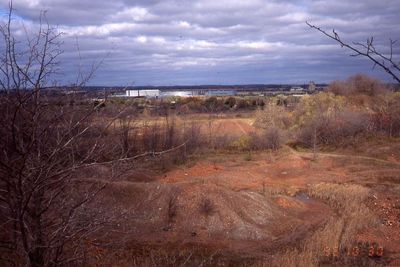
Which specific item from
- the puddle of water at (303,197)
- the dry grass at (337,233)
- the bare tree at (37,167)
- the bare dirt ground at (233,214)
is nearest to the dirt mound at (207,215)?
the bare dirt ground at (233,214)

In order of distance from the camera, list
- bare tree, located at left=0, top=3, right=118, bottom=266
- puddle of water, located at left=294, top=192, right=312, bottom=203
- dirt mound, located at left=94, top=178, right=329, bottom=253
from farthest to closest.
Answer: puddle of water, located at left=294, top=192, right=312, bottom=203 < dirt mound, located at left=94, top=178, right=329, bottom=253 < bare tree, located at left=0, top=3, right=118, bottom=266

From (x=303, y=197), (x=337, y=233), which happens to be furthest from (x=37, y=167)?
(x=303, y=197)

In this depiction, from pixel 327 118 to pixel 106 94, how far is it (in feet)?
170

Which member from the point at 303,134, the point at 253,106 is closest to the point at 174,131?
the point at 303,134

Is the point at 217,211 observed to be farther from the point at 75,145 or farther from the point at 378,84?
the point at 378,84

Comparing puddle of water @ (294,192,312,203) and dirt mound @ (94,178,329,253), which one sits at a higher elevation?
dirt mound @ (94,178,329,253)

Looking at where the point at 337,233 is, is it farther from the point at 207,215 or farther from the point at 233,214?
the point at 207,215

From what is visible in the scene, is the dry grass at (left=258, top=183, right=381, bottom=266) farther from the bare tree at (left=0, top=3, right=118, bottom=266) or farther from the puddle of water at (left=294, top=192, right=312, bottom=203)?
the bare tree at (left=0, top=3, right=118, bottom=266)

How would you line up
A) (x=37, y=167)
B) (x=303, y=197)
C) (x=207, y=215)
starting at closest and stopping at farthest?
(x=37, y=167), (x=207, y=215), (x=303, y=197)

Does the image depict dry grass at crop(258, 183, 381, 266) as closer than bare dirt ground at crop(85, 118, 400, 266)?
Yes

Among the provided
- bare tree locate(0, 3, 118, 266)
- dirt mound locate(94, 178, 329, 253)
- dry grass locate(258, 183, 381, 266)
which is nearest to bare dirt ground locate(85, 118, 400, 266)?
dirt mound locate(94, 178, 329, 253)

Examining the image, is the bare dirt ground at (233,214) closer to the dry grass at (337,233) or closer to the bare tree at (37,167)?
the dry grass at (337,233)

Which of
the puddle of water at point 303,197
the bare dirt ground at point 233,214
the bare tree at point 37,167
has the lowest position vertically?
the puddle of water at point 303,197

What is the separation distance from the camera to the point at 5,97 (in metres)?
4.64
